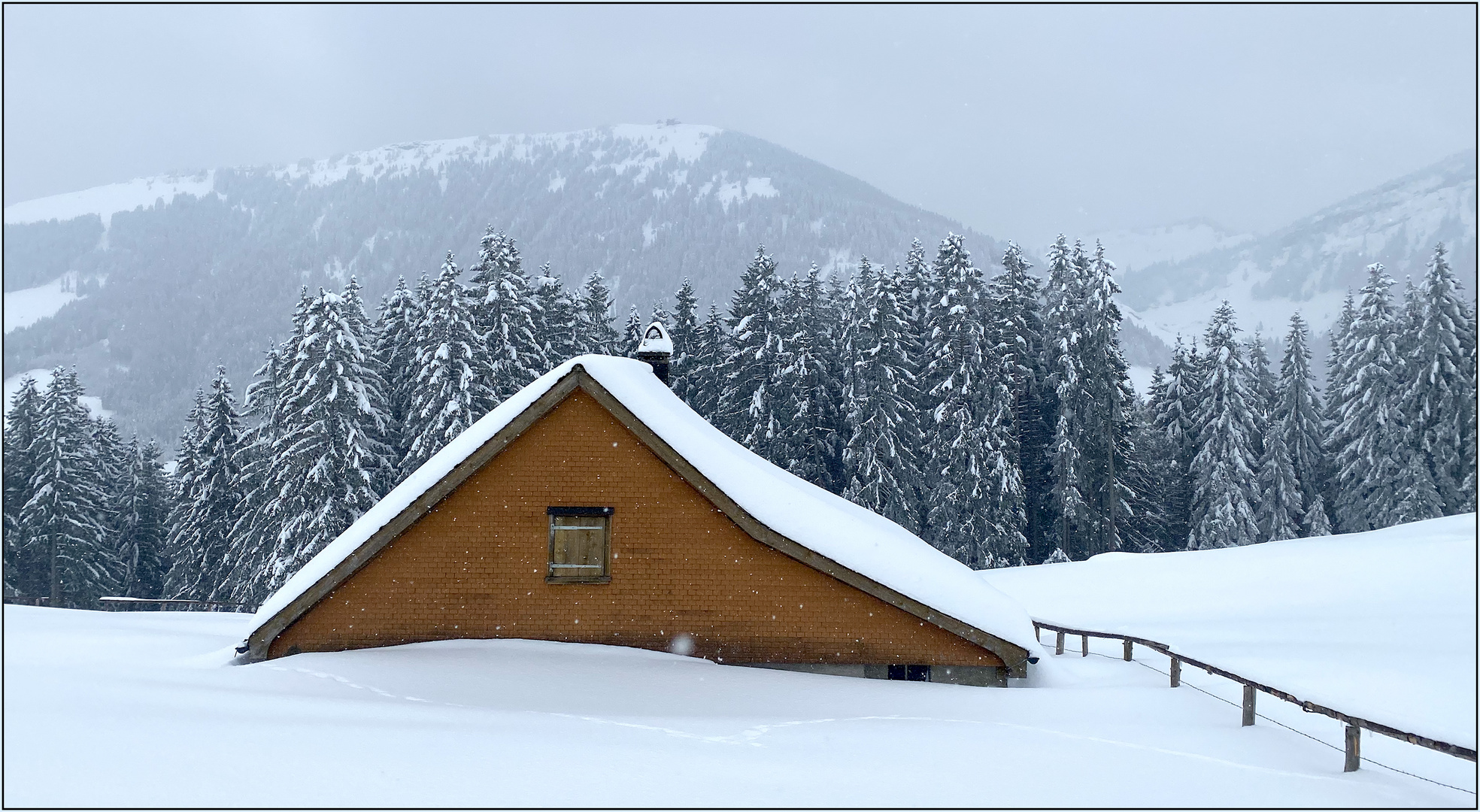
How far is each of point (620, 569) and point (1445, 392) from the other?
1738 inches

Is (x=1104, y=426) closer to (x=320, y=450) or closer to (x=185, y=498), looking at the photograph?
(x=320, y=450)

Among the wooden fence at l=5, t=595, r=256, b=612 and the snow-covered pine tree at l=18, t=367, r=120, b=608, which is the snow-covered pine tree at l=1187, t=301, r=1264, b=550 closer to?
the wooden fence at l=5, t=595, r=256, b=612

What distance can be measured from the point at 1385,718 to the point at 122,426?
648 feet

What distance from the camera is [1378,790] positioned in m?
9.09

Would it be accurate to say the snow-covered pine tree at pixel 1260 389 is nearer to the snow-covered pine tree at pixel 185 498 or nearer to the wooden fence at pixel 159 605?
the wooden fence at pixel 159 605

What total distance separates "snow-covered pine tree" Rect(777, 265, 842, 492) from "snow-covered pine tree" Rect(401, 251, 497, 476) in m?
12.4

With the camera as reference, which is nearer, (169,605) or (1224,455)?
(169,605)

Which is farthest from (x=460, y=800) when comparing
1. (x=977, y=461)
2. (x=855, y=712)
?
(x=977, y=461)

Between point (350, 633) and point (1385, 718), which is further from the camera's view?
point (350, 633)

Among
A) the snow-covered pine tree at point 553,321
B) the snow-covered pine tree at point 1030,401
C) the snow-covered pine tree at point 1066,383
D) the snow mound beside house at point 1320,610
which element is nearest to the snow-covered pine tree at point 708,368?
the snow-covered pine tree at point 553,321

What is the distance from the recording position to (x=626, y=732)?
1029 centimetres

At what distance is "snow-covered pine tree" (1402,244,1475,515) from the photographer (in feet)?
146

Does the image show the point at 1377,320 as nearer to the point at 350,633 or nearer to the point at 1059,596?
the point at 1059,596

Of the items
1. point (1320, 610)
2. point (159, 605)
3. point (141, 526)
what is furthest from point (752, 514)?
point (141, 526)
